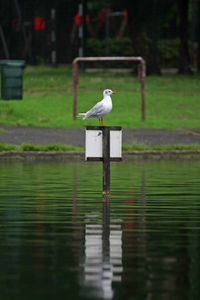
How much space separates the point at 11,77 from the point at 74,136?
9027mm

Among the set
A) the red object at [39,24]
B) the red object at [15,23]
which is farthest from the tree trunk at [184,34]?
the red object at [39,24]

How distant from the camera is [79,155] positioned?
29.0 meters

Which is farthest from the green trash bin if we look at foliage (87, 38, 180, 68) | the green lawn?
foliage (87, 38, 180, 68)

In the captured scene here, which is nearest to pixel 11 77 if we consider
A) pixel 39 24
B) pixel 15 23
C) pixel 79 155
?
pixel 79 155

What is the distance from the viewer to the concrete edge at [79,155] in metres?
28.4

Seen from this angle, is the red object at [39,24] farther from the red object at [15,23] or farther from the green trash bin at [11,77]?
the green trash bin at [11,77]

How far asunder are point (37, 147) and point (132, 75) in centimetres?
2738

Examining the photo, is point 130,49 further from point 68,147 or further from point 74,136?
point 68,147

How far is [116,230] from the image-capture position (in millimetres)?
13656

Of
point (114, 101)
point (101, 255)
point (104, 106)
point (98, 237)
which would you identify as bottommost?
point (114, 101)

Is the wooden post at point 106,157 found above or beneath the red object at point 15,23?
above

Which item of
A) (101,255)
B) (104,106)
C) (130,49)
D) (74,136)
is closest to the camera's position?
(101,255)

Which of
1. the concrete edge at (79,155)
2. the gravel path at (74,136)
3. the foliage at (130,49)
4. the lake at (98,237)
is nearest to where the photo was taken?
the lake at (98,237)

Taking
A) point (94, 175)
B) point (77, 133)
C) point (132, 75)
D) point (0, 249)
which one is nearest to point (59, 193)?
point (94, 175)
